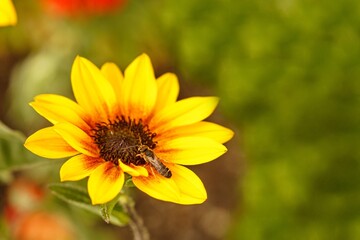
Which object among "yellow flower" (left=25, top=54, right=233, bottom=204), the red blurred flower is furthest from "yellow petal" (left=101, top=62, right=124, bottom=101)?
the red blurred flower

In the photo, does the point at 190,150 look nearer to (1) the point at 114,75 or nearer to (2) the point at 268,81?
(1) the point at 114,75

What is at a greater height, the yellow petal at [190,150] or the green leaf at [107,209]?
the yellow petal at [190,150]

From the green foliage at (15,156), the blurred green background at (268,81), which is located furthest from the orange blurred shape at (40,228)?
the green foliage at (15,156)

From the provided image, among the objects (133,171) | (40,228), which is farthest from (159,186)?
(40,228)

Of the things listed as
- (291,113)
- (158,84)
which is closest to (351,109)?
(291,113)

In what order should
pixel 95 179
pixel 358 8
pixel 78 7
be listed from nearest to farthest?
1. pixel 95 179
2. pixel 358 8
3. pixel 78 7

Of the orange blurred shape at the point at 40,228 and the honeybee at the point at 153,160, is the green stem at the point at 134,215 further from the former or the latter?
the orange blurred shape at the point at 40,228

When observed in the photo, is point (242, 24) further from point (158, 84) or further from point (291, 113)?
point (158, 84)
